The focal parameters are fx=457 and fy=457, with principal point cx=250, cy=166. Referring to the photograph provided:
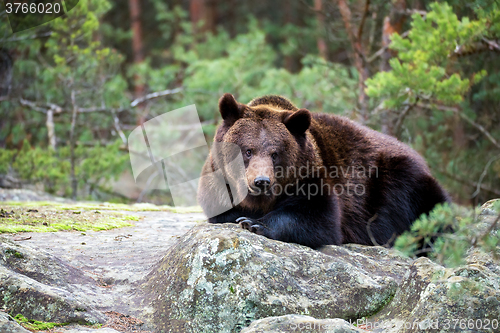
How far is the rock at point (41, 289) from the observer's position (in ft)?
10.1

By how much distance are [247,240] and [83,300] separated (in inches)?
51.1

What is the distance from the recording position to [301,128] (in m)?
4.94

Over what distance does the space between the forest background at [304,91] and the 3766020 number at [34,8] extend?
0.77ft

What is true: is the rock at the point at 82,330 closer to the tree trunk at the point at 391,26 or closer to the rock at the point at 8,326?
the rock at the point at 8,326

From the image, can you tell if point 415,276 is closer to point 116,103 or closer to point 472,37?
point 472,37

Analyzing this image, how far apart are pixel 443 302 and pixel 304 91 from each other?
9.30 metres

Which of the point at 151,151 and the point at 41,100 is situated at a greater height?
the point at 41,100

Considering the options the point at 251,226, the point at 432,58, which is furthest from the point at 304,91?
the point at 251,226

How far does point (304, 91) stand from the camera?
39.1 ft

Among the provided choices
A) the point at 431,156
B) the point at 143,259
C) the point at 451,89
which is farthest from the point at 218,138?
the point at 431,156

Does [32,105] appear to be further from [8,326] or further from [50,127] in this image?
[8,326]

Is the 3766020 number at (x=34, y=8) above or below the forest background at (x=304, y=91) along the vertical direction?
above

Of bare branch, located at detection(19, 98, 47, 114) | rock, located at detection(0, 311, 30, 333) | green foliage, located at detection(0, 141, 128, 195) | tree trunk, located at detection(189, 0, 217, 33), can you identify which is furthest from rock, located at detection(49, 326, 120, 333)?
tree trunk, located at detection(189, 0, 217, 33)

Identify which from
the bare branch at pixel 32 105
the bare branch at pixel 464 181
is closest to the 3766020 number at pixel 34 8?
the bare branch at pixel 32 105
